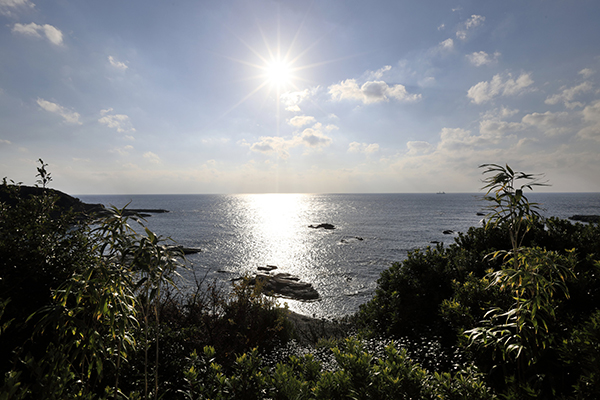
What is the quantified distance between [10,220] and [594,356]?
8.17 meters

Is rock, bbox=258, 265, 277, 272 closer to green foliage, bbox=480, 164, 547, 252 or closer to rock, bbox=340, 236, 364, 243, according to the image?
rock, bbox=340, 236, 364, 243

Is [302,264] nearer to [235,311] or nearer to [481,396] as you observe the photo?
[235,311]

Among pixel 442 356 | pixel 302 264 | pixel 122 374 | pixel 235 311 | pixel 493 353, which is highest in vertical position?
pixel 493 353

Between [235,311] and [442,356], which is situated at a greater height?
[442,356]

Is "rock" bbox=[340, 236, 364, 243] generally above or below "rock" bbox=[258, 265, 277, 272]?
above

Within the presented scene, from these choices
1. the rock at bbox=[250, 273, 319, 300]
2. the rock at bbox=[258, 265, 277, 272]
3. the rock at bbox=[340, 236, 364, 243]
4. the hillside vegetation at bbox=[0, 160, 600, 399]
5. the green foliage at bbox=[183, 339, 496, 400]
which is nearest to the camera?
the hillside vegetation at bbox=[0, 160, 600, 399]

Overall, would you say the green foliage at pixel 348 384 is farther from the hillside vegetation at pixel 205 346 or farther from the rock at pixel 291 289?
the rock at pixel 291 289

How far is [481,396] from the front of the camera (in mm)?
3047

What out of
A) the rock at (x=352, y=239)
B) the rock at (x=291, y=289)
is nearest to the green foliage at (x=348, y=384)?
the rock at (x=291, y=289)

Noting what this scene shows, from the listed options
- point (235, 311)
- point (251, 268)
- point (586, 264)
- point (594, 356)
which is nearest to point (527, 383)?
point (594, 356)

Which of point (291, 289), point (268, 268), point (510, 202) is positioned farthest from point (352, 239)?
point (510, 202)

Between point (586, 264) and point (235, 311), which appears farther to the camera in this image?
point (235, 311)

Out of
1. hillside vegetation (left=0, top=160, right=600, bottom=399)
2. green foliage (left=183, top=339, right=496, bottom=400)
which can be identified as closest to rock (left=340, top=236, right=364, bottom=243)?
hillside vegetation (left=0, top=160, right=600, bottom=399)

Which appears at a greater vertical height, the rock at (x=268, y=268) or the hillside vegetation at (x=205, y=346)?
the hillside vegetation at (x=205, y=346)
